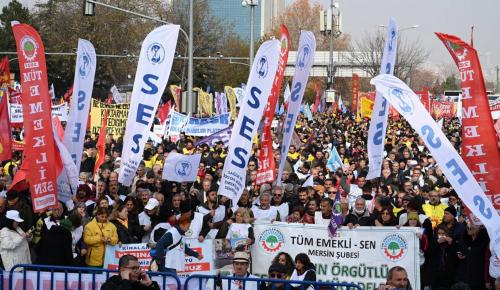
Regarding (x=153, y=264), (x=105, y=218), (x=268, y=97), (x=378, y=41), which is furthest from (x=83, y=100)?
(x=378, y=41)

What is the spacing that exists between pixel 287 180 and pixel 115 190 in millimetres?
3429

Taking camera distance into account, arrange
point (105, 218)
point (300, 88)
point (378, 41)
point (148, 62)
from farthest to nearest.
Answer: point (378, 41)
point (300, 88)
point (148, 62)
point (105, 218)

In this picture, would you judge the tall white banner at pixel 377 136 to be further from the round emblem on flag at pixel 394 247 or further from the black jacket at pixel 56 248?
the black jacket at pixel 56 248

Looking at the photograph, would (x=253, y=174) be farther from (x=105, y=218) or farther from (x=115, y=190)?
(x=105, y=218)

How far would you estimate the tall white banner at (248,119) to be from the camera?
13688mm

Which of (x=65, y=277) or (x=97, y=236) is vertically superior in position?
(x=97, y=236)

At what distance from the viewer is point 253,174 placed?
56.6 ft

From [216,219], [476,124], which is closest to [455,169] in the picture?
[476,124]

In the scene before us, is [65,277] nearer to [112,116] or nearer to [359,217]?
[359,217]

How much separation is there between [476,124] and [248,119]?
4.48 meters

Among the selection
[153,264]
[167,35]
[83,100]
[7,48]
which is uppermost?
[7,48]

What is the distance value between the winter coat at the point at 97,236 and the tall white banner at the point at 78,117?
1.96 metres

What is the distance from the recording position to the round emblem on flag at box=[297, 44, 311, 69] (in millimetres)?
16312

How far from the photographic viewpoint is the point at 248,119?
46.8 ft
